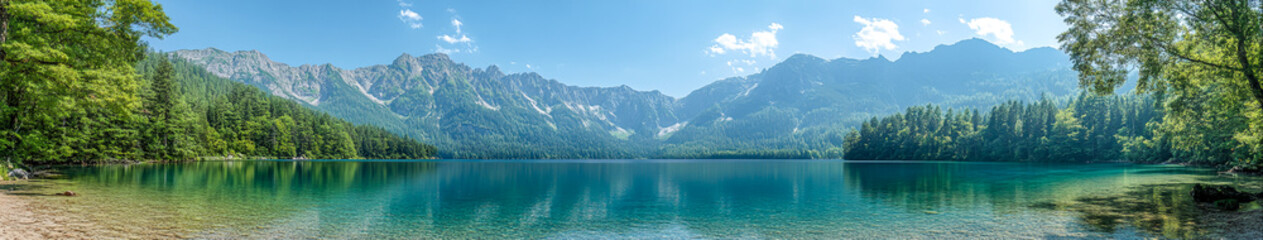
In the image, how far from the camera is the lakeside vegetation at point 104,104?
24.7m

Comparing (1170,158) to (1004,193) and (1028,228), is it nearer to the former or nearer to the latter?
(1004,193)

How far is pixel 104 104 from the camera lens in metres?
27.7

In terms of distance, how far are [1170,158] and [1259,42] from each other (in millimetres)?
98703

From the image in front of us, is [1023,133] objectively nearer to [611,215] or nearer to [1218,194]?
[1218,194]

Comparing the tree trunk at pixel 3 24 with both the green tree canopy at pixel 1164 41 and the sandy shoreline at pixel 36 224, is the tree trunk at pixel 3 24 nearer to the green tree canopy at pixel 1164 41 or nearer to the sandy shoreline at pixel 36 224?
the sandy shoreline at pixel 36 224

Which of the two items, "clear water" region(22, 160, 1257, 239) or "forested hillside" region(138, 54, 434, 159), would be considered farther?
"forested hillside" region(138, 54, 434, 159)

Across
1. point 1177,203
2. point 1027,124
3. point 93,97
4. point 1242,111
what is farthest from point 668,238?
point 1027,124

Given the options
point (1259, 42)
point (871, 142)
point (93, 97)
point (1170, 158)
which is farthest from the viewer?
point (871, 142)

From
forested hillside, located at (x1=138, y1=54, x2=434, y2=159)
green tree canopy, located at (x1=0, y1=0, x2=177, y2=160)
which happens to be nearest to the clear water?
green tree canopy, located at (x1=0, y1=0, x2=177, y2=160)

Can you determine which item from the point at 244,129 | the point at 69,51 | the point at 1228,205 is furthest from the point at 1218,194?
the point at 244,129

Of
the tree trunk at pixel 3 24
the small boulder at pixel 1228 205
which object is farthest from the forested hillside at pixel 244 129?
the small boulder at pixel 1228 205

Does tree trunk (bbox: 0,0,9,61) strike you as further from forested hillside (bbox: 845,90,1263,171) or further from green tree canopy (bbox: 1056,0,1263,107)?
forested hillside (bbox: 845,90,1263,171)

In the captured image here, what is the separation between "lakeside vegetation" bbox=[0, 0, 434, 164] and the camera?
24656 millimetres

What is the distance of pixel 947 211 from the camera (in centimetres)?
2392
